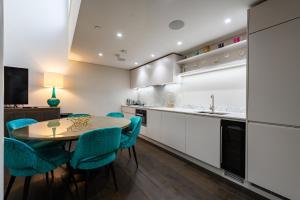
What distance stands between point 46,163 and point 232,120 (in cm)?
219

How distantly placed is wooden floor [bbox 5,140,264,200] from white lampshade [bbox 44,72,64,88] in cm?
210

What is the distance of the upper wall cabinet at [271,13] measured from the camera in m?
1.33

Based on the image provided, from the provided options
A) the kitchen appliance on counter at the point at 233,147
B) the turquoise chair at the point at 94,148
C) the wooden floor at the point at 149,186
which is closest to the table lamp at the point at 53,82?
the wooden floor at the point at 149,186

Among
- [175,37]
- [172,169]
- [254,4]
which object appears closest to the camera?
[254,4]

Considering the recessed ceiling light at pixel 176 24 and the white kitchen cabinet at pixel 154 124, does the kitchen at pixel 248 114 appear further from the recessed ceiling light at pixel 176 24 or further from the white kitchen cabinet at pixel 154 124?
the recessed ceiling light at pixel 176 24

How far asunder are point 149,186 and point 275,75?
6.40ft

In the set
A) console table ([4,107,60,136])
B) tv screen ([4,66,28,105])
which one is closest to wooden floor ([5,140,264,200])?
console table ([4,107,60,136])

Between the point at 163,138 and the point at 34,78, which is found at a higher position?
the point at 34,78

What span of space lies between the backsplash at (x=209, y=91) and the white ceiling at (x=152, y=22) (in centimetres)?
72

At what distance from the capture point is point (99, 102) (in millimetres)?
4434

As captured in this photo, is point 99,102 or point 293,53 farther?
point 99,102

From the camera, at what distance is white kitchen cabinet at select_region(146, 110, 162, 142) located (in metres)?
3.04

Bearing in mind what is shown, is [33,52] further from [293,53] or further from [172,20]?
[293,53]

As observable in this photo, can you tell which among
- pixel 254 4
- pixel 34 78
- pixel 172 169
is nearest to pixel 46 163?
pixel 172 169
